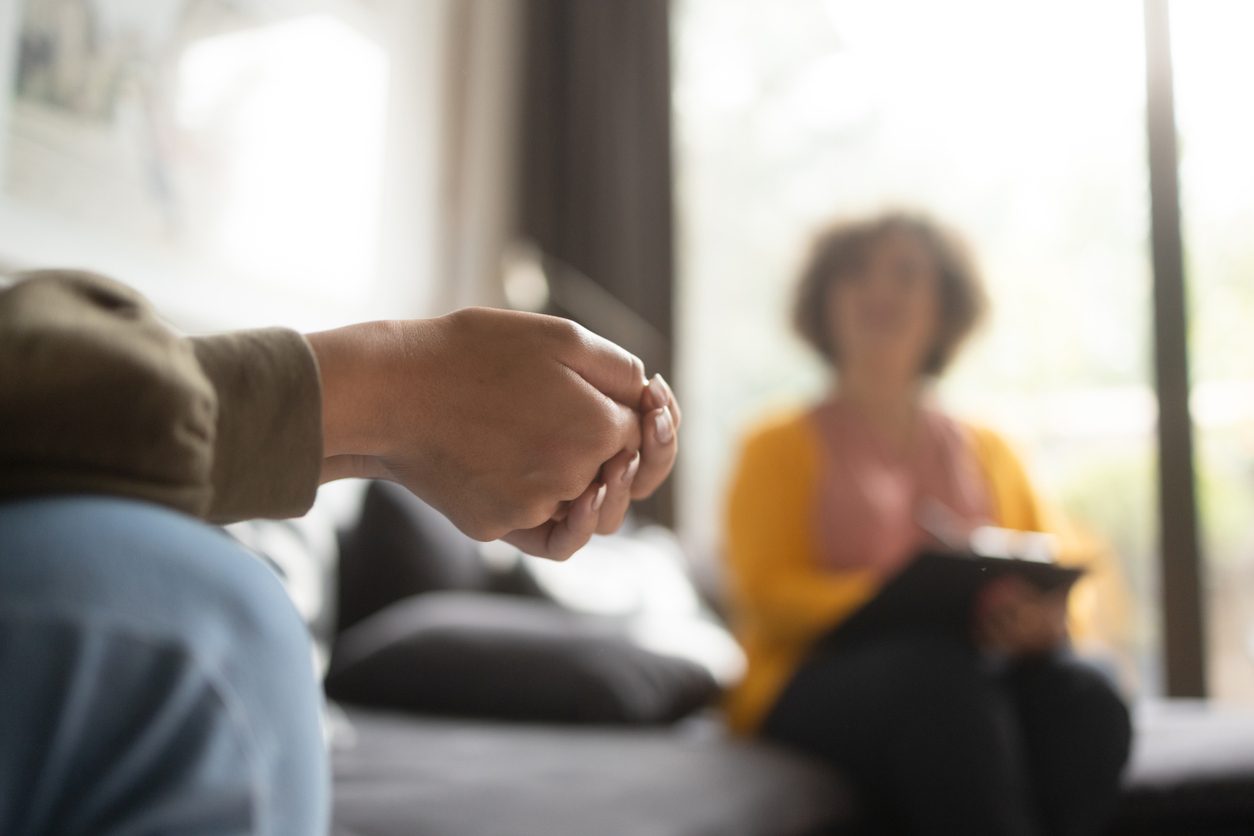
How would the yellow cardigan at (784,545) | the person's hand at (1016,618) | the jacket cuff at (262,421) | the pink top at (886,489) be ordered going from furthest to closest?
the pink top at (886,489) → the yellow cardigan at (784,545) → the person's hand at (1016,618) → the jacket cuff at (262,421)

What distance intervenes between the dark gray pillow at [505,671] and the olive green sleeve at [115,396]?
1.12m

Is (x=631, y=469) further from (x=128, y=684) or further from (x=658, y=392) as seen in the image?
(x=128, y=684)

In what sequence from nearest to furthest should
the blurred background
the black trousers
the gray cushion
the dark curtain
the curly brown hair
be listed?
the gray cushion → the black trousers → the blurred background → the curly brown hair → the dark curtain

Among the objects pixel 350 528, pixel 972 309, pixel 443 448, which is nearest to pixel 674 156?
pixel 972 309

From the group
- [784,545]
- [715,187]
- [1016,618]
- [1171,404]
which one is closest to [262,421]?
[1016,618]

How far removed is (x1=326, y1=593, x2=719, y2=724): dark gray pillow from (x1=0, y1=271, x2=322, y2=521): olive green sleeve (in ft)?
3.67

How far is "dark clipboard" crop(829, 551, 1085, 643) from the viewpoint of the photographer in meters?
1.29

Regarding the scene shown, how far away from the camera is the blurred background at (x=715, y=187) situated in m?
1.87

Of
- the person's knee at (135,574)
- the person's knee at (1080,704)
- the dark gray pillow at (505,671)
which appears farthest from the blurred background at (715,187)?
the person's knee at (135,574)

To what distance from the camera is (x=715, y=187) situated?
3137 mm

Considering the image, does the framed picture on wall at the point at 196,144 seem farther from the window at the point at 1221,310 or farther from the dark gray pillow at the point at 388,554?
the window at the point at 1221,310

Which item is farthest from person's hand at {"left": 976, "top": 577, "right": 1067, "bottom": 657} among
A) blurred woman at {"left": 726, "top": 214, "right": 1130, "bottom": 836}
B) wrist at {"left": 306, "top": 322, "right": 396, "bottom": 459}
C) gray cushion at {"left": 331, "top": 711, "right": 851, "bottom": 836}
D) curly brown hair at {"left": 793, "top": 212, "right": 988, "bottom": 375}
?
wrist at {"left": 306, "top": 322, "right": 396, "bottom": 459}

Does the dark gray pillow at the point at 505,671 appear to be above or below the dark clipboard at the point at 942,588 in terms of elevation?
below

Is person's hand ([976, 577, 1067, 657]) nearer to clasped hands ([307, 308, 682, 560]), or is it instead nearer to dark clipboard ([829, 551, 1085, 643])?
dark clipboard ([829, 551, 1085, 643])
